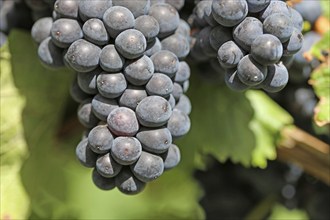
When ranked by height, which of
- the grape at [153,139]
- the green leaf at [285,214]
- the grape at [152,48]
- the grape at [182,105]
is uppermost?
the grape at [152,48]

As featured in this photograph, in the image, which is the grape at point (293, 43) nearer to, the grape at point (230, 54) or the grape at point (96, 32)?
the grape at point (230, 54)

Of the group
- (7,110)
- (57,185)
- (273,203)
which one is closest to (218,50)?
(7,110)

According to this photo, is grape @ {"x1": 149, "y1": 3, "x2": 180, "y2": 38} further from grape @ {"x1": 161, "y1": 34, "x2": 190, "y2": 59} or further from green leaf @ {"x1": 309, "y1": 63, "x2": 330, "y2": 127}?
green leaf @ {"x1": 309, "y1": 63, "x2": 330, "y2": 127}

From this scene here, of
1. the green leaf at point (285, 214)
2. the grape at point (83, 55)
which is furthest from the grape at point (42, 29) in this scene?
the green leaf at point (285, 214)

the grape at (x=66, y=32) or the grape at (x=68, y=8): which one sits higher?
the grape at (x=68, y=8)

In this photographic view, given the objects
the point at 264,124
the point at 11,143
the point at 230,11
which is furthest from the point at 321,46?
the point at 11,143

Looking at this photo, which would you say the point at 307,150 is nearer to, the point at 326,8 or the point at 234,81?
the point at 326,8
